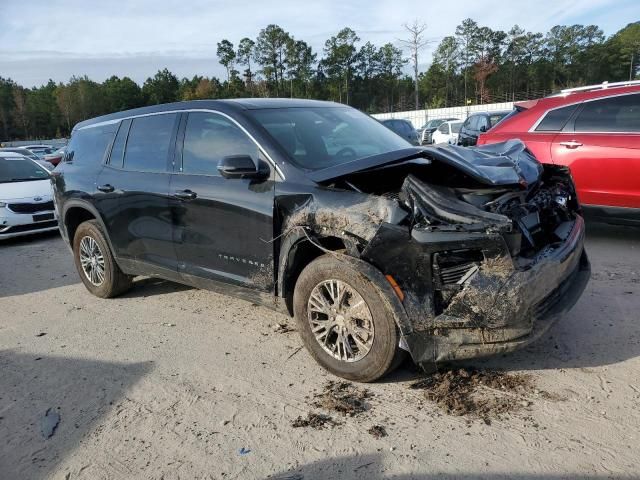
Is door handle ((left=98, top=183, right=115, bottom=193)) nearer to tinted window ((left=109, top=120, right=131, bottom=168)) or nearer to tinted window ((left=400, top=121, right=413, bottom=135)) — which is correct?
tinted window ((left=109, top=120, right=131, bottom=168))

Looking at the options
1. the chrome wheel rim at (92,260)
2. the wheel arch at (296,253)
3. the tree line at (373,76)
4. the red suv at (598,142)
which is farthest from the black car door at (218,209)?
the tree line at (373,76)

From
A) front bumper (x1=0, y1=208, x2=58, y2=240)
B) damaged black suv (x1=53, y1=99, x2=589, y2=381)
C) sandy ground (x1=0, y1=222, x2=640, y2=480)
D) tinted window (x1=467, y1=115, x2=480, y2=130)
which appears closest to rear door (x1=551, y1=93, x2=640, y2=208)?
sandy ground (x1=0, y1=222, x2=640, y2=480)

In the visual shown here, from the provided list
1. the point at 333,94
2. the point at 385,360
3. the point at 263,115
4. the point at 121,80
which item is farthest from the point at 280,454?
the point at 121,80

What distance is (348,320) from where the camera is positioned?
11.0 feet

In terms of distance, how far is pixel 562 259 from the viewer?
324cm

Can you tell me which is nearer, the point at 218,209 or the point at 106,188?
the point at 218,209

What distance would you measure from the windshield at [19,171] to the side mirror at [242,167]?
7.83 metres

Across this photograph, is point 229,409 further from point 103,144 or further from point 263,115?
point 103,144

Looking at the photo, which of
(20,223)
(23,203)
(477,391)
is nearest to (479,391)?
(477,391)

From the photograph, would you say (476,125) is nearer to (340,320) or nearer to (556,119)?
(556,119)

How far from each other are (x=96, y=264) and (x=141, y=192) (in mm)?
1365

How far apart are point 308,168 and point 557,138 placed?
4007 millimetres

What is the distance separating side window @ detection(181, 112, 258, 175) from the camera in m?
4.00

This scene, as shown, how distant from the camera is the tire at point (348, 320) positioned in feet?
10.4
